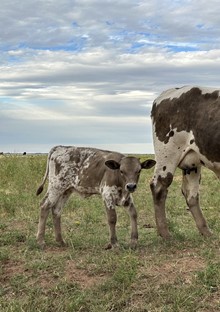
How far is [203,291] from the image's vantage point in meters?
5.89

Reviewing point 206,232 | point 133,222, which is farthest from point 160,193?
point 133,222

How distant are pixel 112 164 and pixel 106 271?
1.91m

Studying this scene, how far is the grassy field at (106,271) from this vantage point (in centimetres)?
582

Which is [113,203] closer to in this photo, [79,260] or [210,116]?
[79,260]

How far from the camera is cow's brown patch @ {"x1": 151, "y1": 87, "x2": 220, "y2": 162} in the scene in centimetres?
852

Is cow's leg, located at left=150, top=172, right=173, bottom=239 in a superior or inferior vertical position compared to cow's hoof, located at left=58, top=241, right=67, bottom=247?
superior

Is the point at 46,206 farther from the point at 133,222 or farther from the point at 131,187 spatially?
the point at 131,187

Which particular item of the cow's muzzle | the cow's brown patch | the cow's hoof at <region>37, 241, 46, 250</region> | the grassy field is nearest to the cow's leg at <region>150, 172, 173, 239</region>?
the grassy field

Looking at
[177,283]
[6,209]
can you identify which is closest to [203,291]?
[177,283]

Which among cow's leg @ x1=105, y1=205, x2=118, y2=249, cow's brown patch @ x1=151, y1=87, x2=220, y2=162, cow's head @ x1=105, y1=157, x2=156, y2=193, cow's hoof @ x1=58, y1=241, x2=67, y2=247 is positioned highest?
cow's brown patch @ x1=151, y1=87, x2=220, y2=162

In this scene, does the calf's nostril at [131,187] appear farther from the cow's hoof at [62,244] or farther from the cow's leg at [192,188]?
the cow's leg at [192,188]

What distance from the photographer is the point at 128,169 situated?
8.05 meters

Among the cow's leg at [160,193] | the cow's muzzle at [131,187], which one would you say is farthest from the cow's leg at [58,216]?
the cow's muzzle at [131,187]

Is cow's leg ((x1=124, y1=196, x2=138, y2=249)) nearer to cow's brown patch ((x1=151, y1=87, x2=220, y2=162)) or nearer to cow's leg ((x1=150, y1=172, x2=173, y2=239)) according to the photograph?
cow's leg ((x1=150, y1=172, x2=173, y2=239))
